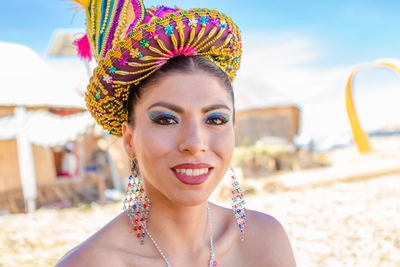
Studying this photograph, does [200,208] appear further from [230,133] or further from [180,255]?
[230,133]

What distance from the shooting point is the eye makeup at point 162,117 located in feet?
5.47

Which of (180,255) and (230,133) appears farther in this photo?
(180,255)

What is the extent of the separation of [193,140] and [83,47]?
48.4 inches

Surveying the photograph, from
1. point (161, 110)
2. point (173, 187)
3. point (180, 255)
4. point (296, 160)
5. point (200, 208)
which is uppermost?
point (161, 110)

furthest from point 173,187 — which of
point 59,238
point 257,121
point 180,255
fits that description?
point 257,121

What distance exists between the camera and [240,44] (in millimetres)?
1927

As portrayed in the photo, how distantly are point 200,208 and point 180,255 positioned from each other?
26 cm

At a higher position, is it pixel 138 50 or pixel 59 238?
pixel 138 50

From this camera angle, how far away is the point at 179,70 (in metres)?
1.71

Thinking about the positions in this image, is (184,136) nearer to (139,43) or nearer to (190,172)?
(190,172)

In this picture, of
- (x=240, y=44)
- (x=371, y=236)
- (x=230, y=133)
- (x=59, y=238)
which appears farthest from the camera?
(x=59, y=238)

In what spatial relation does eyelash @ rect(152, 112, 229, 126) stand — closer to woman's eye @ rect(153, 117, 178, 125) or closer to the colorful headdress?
woman's eye @ rect(153, 117, 178, 125)

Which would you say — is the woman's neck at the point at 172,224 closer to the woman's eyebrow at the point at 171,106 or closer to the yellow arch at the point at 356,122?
the woman's eyebrow at the point at 171,106

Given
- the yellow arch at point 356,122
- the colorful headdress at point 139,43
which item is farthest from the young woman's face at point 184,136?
the yellow arch at point 356,122
